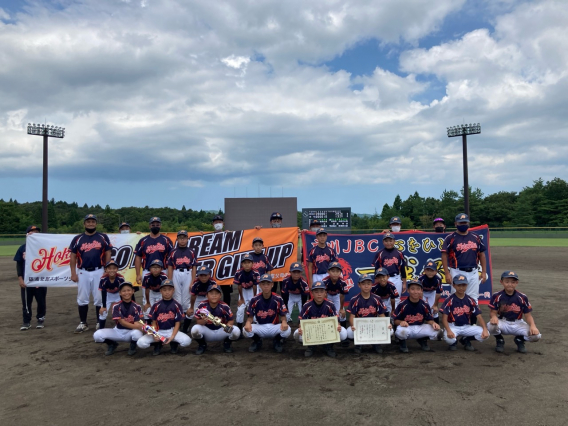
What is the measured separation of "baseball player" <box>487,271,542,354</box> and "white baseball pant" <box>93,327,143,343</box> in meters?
5.25

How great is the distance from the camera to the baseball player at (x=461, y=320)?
216 inches

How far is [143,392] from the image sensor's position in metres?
4.25

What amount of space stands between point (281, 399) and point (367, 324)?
1.98 meters

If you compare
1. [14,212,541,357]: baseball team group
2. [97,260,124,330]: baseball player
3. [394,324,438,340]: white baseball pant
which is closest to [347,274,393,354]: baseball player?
[14,212,541,357]: baseball team group

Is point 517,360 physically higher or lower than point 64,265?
lower

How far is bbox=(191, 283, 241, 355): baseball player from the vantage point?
5.66m

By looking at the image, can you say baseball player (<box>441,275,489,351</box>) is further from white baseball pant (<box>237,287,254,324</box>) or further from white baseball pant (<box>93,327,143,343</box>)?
white baseball pant (<box>93,327,143,343</box>)

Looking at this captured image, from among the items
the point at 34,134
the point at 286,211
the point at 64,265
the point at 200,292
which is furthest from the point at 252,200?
the point at 34,134

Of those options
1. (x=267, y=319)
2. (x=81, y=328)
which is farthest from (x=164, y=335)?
(x=81, y=328)

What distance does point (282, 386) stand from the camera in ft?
14.3

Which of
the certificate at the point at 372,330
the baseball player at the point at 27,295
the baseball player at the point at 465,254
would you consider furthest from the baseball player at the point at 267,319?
the baseball player at the point at 27,295

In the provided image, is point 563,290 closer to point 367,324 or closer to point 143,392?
point 367,324

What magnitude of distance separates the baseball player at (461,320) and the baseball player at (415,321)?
211 mm

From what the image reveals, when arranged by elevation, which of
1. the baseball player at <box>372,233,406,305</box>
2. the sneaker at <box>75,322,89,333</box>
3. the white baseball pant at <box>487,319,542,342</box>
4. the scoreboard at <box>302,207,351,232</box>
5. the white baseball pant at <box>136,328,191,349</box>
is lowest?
the sneaker at <box>75,322,89,333</box>
